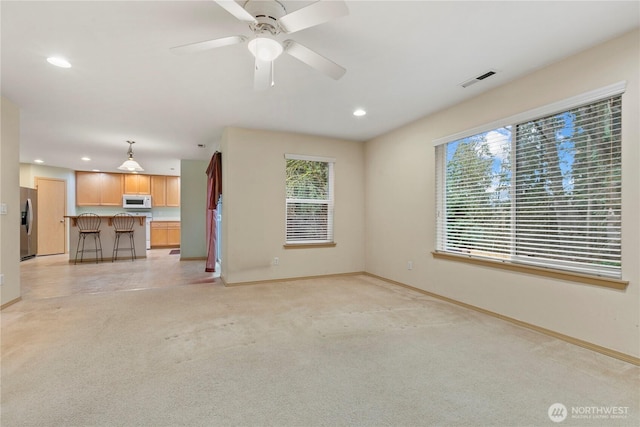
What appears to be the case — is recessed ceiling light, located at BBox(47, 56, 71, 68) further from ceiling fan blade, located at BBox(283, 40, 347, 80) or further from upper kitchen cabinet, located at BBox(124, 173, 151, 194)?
upper kitchen cabinet, located at BBox(124, 173, 151, 194)

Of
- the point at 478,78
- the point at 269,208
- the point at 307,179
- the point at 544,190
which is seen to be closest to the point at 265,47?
the point at 478,78

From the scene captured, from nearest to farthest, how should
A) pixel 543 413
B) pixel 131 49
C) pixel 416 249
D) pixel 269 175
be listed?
pixel 543 413 < pixel 131 49 < pixel 416 249 < pixel 269 175

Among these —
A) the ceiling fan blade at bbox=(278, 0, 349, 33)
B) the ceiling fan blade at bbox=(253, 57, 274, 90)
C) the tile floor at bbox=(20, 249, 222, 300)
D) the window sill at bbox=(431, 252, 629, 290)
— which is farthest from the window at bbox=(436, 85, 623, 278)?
the tile floor at bbox=(20, 249, 222, 300)

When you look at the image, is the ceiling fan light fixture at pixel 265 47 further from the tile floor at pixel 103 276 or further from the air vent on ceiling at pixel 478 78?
the tile floor at pixel 103 276

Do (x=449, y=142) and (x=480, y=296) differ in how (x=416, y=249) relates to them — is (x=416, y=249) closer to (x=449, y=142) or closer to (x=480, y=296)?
(x=480, y=296)

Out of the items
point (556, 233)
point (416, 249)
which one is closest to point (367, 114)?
point (416, 249)

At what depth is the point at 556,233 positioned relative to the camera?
8.79 feet

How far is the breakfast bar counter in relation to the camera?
655 cm

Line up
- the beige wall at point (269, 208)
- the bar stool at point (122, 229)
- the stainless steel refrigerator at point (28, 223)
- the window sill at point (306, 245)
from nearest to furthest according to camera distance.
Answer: the beige wall at point (269, 208), the window sill at point (306, 245), the stainless steel refrigerator at point (28, 223), the bar stool at point (122, 229)

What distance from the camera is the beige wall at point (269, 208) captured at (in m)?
4.49

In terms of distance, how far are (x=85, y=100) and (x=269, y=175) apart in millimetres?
2448

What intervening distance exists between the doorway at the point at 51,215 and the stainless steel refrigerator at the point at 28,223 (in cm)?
21

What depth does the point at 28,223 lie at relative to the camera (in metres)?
6.80

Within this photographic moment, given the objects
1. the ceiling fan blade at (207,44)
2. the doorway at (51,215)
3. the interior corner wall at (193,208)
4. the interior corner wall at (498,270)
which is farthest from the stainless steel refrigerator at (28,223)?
the interior corner wall at (498,270)
